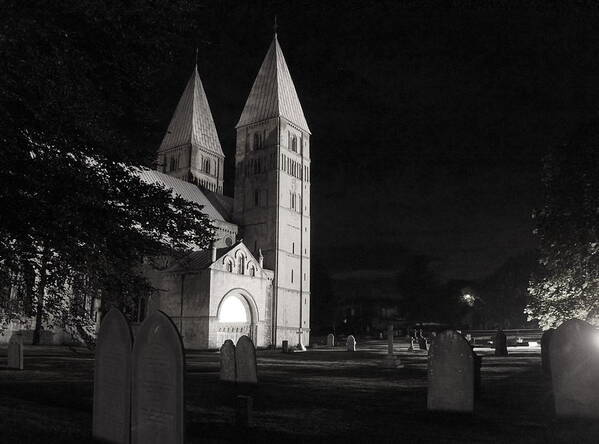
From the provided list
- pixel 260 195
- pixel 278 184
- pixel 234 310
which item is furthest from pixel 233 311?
pixel 278 184

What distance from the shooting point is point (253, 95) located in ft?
166

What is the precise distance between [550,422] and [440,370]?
169cm

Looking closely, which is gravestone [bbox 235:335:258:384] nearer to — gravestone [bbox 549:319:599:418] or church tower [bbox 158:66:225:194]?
gravestone [bbox 549:319:599:418]

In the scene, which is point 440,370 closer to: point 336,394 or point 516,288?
point 336,394

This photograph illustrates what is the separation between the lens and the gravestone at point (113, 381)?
5391 mm

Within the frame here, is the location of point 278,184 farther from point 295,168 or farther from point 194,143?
point 194,143

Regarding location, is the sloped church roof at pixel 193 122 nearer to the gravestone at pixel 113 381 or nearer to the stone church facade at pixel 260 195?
the stone church facade at pixel 260 195

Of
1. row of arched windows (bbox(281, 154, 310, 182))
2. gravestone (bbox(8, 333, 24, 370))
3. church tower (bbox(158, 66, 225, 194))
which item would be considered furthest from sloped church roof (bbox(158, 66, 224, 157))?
gravestone (bbox(8, 333, 24, 370))

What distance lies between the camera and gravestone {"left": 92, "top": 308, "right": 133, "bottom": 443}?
5391 mm

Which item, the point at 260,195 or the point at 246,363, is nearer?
the point at 246,363

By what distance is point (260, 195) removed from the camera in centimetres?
4856

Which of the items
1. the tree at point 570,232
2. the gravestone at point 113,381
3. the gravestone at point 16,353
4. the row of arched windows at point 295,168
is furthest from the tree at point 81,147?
the row of arched windows at point 295,168

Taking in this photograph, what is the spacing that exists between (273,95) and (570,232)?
3823 centimetres

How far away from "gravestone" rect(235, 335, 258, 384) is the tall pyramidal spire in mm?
38617
